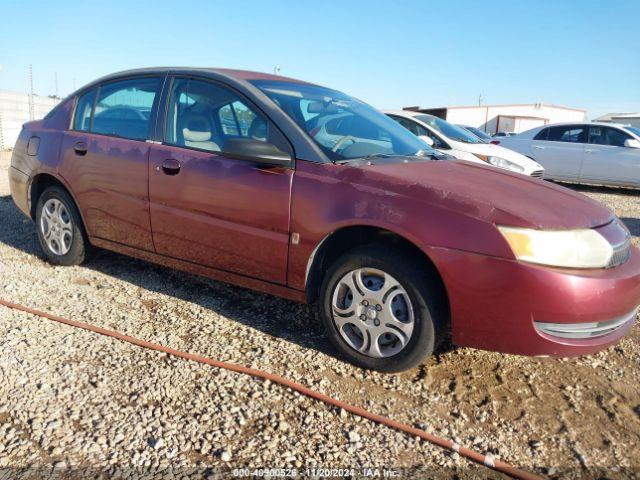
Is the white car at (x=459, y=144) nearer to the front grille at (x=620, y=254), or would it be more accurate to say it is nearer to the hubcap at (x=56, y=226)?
the front grille at (x=620, y=254)

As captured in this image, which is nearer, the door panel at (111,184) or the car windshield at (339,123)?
the car windshield at (339,123)

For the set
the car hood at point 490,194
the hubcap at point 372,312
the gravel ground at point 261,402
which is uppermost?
the car hood at point 490,194

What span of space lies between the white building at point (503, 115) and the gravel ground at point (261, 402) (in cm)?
3796

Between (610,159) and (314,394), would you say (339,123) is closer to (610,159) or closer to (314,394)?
(314,394)

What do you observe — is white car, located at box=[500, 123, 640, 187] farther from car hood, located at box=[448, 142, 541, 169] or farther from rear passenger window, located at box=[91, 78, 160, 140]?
rear passenger window, located at box=[91, 78, 160, 140]

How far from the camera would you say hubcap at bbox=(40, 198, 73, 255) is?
4176 millimetres

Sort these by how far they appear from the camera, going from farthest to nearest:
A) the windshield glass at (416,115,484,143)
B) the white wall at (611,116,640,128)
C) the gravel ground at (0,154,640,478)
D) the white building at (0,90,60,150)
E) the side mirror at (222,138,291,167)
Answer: the white wall at (611,116,640,128) → the white building at (0,90,60,150) → the windshield glass at (416,115,484,143) → the side mirror at (222,138,291,167) → the gravel ground at (0,154,640,478)

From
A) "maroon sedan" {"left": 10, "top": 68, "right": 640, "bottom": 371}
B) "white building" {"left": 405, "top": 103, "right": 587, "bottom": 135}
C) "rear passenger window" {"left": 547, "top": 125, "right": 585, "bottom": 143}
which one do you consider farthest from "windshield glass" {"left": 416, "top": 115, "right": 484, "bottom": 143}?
"white building" {"left": 405, "top": 103, "right": 587, "bottom": 135}

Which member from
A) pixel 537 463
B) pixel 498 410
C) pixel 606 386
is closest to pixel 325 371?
pixel 498 410

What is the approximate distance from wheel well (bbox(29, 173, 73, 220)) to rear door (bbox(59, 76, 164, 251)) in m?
0.30

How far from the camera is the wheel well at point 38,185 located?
4258 millimetres

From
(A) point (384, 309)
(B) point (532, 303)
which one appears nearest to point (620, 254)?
(B) point (532, 303)

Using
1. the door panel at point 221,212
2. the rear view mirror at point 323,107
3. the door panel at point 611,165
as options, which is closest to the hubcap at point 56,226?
the door panel at point 221,212

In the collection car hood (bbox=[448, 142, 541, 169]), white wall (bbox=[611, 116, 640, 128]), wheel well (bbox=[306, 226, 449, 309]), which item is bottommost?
wheel well (bbox=[306, 226, 449, 309])
